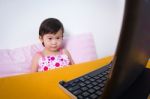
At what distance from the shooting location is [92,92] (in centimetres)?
49

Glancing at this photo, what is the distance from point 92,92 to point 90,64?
32 centimetres

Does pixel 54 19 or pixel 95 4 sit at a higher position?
pixel 95 4

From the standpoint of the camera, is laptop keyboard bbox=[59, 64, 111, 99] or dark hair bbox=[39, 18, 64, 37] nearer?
laptop keyboard bbox=[59, 64, 111, 99]

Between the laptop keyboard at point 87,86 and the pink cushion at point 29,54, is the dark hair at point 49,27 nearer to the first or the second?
the pink cushion at point 29,54

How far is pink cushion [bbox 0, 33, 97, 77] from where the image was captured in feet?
3.85

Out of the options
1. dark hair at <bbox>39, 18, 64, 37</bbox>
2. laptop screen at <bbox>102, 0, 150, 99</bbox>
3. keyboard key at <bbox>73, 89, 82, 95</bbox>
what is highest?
laptop screen at <bbox>102, 0, 150, 99</bbox>

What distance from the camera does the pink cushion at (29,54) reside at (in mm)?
1175

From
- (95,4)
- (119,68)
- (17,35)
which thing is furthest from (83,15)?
(119,68)

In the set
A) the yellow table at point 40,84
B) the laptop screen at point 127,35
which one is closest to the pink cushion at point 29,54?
the yellow table at point 40,84

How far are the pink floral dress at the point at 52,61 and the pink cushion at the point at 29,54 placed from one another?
0.23 feet

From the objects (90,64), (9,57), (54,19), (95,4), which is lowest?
(9,57)

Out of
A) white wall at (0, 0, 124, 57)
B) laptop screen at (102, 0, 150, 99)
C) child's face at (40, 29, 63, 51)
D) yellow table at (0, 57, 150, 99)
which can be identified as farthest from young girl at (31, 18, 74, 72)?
laptop screen at (102, 0, 150, 99)

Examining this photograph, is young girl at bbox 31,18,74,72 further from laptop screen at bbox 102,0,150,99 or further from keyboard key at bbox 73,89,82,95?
laptop screen at bbox 102,0,150,99

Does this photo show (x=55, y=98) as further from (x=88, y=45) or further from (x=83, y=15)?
(x=83, y=15)
